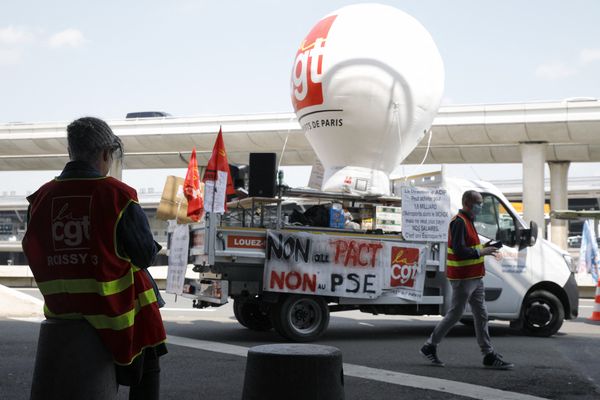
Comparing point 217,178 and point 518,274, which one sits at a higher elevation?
point 217,178

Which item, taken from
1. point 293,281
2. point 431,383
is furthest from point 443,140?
point 431,383

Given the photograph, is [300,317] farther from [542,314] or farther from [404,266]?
[542,314]

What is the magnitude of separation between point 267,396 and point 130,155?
39418mm

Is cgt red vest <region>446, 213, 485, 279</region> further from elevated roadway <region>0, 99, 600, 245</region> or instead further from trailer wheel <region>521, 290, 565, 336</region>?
elevated roadway <region>0, 99, 600, 245</region>

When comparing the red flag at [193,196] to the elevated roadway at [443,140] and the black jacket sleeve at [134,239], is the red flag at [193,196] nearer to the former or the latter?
the black jacket sleeve at [134,239]

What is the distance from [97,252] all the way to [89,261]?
5 centimetres

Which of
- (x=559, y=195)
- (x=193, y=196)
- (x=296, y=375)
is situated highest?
(x=559, y=195)

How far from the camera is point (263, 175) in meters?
11.2

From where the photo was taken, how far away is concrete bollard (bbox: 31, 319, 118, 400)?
11.6ft

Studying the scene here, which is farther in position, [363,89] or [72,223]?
[363,89]

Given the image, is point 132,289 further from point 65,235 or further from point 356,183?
point 356,183

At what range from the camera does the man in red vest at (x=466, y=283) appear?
8859 mm

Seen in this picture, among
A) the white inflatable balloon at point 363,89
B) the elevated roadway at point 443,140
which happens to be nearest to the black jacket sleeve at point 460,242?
the white inflatable balloon at point 363,89

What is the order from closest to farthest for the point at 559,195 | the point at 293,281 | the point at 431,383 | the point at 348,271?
1. the point at 431,383
2. the point at 293,281
3. the point at 348,271
4. the point at 559,195
